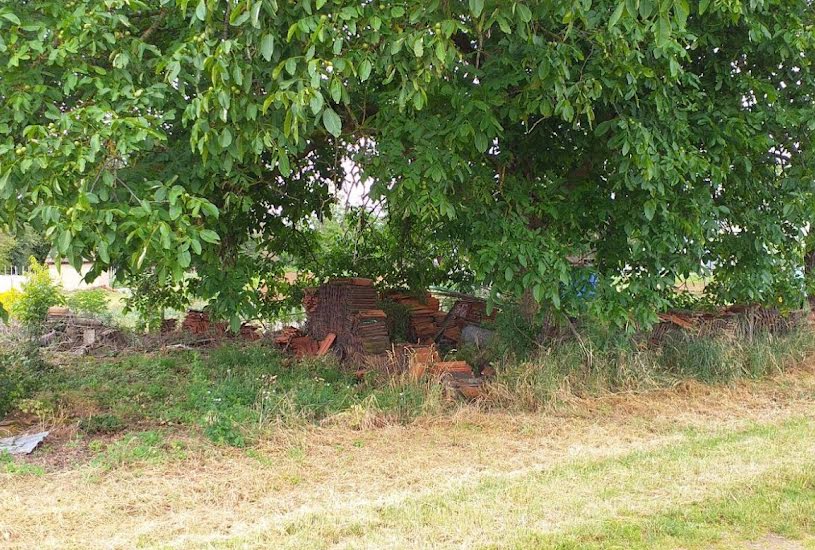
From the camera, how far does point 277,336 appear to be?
31.9ft

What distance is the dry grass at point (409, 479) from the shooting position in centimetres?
390

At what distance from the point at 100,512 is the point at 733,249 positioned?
601 cm

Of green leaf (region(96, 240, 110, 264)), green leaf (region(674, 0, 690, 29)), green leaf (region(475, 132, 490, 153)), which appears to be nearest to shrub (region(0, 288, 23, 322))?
green leaf (region(96, 240, 110, 264))

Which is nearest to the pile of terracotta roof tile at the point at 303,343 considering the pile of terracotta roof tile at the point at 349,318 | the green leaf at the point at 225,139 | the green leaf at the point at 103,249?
the pile of terracotta roof tile at the point at 349,318

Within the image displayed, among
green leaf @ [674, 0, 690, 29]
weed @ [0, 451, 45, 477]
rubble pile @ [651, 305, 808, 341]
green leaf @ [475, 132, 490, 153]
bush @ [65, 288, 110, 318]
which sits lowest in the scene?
weed @ [0, 451, 45, 477]

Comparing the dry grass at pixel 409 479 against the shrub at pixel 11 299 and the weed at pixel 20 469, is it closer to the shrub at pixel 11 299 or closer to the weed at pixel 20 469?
the weed at pixel 20 469

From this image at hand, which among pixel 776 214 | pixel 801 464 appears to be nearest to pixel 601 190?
pixel 776 214

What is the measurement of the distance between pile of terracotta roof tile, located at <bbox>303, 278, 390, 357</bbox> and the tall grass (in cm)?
180

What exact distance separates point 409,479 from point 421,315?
214 inches

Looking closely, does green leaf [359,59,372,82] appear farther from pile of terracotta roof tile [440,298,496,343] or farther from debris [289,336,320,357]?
pile of terracotta roof tile [440,298,496,343]

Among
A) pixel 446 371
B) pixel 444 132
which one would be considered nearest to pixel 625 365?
pixel 446 371

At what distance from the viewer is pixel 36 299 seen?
10773 mm

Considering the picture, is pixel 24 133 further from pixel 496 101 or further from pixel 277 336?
pixel 277 336

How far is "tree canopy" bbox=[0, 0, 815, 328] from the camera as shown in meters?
4.25
